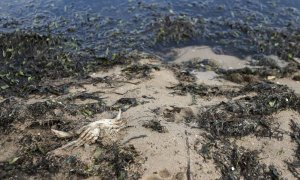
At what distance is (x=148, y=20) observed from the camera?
10281 mm

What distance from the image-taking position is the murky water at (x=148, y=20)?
31.2 feet

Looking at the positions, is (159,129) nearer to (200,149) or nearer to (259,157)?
(200,149)

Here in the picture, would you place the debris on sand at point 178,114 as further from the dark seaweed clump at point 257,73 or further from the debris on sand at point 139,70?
the dark seaweed clump at point 257,73

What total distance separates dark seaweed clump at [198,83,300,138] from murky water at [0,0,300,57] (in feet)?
8.33

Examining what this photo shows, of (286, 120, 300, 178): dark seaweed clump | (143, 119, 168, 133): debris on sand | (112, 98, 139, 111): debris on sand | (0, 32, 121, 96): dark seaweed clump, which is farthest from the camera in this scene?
(0, 32, 121, 96): dark seaweed clump

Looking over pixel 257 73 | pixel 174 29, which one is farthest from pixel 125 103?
pixel 174 29

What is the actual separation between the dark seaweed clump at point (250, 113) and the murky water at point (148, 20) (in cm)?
254

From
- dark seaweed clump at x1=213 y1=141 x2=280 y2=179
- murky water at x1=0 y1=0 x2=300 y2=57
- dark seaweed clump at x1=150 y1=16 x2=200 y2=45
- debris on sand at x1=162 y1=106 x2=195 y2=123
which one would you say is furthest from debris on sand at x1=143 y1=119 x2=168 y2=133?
dark seaweed clump at x1=150 y1=16 x2=200 y2=45

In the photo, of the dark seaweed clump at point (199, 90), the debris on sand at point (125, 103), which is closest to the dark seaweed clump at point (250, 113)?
the dark seaweed clump at point (199, 90)

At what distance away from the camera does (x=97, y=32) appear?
384 inches

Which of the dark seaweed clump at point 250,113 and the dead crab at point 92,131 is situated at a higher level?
the dead crab at point 92,131

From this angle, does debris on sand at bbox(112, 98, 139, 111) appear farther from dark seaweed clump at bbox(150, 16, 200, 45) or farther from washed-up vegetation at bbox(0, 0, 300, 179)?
dark seaweed clump at bbox(150, 16, 200, 45)

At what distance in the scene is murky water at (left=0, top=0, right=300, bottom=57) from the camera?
374 inches

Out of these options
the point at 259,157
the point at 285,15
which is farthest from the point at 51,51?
the point at 285,15
